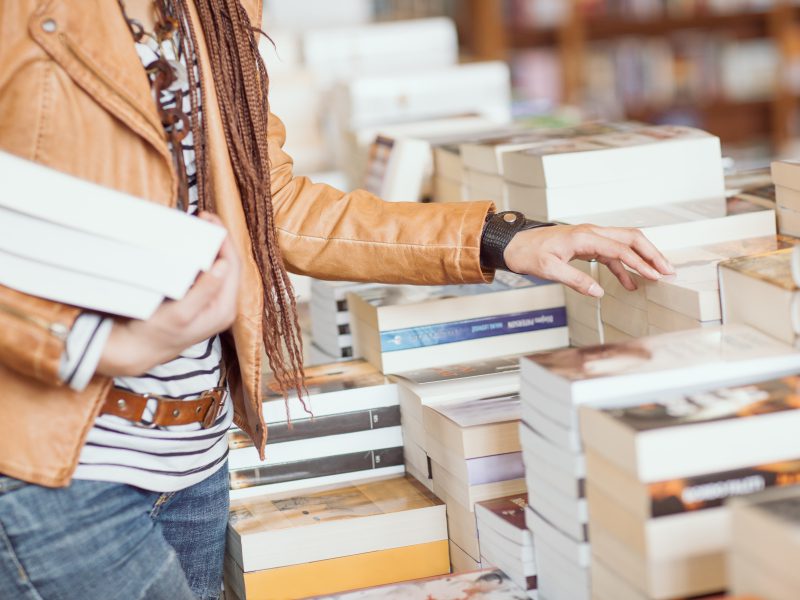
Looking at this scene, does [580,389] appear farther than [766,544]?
Yes

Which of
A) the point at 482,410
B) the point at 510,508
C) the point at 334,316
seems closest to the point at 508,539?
the point at 510,508

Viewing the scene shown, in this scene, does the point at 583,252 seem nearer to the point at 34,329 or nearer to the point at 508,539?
the point at 508,539

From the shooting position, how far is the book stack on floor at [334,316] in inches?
74.3

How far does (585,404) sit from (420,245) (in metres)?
0.46

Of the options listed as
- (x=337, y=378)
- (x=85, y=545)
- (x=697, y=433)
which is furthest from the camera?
(x=337, y=378)

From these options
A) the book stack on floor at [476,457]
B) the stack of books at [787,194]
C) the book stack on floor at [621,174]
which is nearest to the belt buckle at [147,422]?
the book stack on floor at [476,457]

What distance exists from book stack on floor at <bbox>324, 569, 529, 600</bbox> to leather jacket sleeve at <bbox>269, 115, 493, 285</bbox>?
1.24 ft

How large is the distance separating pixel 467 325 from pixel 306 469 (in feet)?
1.03

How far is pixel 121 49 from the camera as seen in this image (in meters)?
1.14

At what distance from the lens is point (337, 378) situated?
1.62m

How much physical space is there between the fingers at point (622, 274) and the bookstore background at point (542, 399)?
1cm

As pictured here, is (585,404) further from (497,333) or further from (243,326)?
(497,333)

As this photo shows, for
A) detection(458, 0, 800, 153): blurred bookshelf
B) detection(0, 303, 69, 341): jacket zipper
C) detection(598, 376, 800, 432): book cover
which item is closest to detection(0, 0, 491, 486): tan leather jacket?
detection(0, 303, 69, 341): jacket zipper

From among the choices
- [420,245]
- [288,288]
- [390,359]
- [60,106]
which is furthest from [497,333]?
[60,106]
